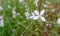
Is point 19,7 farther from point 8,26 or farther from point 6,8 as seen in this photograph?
point 8,26

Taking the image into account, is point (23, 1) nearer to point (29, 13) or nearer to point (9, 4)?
point (9, 4)

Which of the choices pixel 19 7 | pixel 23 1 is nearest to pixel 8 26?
pixel 19 7

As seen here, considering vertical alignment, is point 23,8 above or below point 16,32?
above

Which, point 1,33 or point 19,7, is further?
point 19,7

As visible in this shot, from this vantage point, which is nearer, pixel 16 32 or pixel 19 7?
pixel 16 32

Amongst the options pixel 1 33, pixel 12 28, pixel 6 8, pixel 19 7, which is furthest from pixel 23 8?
pixel 1 33

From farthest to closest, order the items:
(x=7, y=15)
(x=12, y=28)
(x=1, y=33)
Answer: (x=7, y=15)
(x=12, y=28)
(x=1, y=33)

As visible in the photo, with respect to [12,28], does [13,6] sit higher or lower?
higher

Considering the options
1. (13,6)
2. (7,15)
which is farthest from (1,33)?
(13,6)

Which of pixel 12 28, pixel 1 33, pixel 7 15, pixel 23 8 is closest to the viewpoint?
pixel 1 33
